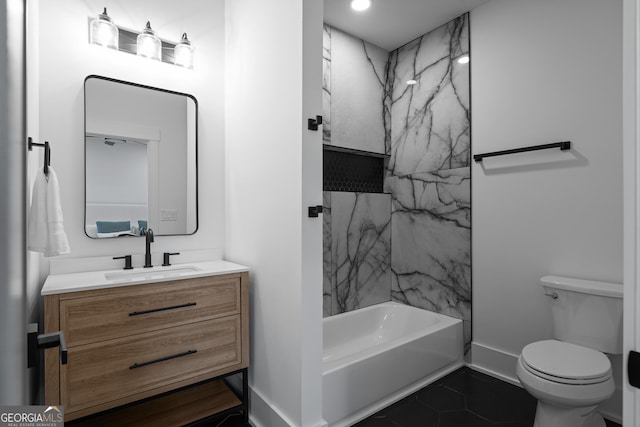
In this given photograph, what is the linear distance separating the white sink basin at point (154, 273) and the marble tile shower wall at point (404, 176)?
117cm

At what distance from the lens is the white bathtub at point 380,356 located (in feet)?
6.28

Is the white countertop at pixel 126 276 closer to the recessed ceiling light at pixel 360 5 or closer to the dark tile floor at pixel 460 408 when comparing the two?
the dark tile floor at pixel 460 408

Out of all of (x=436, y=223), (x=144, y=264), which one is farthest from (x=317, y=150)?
(x=436, y=223)

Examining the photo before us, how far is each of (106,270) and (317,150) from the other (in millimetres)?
1407

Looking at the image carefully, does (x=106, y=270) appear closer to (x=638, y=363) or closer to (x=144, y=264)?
(x=144, y=264)

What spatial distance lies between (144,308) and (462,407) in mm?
1923

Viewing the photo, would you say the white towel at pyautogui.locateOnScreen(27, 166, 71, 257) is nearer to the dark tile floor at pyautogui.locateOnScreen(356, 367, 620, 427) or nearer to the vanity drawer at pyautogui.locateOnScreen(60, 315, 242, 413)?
the vanity drawer at pyautogui.locateOnScreen(60, 315, 242, 413)

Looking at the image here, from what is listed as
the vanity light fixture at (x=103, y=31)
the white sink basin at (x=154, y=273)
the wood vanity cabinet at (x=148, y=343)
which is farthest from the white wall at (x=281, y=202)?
the vanity light fixture at (x=103, y=31)

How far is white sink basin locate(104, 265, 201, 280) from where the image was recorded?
5.86 ft

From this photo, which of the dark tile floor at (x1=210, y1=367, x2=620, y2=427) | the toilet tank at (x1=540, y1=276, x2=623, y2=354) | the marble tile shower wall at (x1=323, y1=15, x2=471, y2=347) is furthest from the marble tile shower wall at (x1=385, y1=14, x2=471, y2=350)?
the toilet tank at (x1=540, y1=276, x2=623, y2=354)

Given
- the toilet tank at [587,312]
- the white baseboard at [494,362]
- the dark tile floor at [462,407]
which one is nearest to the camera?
the toilet tank at [587,312]

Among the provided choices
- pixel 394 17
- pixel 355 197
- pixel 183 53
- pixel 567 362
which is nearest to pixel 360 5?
pixel 394 17

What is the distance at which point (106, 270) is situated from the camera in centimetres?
196

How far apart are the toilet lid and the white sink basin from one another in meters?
1.80
